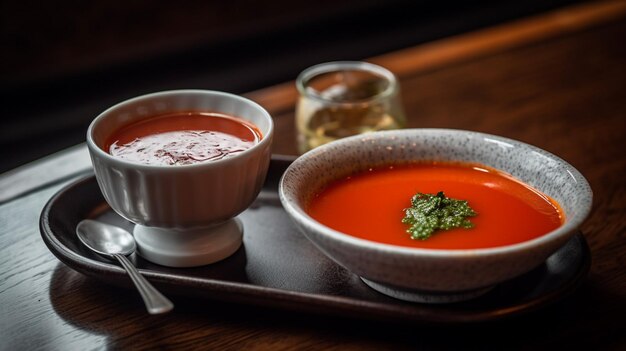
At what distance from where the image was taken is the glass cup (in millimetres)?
1454

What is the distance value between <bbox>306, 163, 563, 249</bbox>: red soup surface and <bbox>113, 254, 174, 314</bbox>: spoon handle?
24cm

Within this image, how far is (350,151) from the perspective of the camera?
3.64 feet

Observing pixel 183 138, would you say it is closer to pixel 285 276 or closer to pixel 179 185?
pixel 179 185

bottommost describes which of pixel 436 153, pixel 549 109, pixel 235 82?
pixel 235 82

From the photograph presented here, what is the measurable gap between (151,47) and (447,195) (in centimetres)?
180

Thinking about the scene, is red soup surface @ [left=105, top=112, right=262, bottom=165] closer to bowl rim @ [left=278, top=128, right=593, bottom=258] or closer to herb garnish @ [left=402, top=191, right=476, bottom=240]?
bowl rim @ [left=278, top=128, right=593, bottom=258]

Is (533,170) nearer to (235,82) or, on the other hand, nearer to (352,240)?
(352,240)

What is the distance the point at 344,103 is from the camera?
140 cm

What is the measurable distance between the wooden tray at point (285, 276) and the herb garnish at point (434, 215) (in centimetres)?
9

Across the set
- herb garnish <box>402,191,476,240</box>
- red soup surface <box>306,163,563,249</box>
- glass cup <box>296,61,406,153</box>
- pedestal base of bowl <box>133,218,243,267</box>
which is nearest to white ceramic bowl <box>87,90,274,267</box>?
pedestal base of bowl <box>133,218,243,267</box>

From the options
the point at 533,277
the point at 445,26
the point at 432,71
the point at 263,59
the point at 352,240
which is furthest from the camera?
the point at 445,26

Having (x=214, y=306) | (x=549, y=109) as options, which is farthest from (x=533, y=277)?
(x=549, y=109)

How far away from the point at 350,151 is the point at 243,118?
17 cm

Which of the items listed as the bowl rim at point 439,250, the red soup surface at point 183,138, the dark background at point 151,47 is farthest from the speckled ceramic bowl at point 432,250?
the dark background at point 151,47
